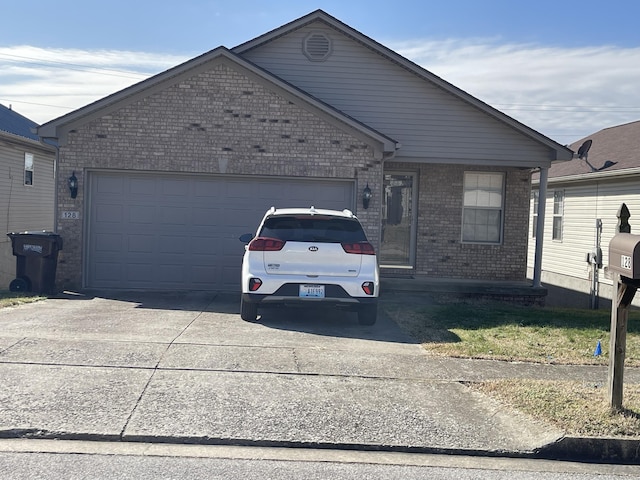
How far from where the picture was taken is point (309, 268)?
944 cm

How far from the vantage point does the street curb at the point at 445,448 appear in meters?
5.35

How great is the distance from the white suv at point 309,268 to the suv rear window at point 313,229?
0.01 meters

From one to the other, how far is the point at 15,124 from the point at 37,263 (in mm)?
10122

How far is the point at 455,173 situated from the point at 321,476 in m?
11.2

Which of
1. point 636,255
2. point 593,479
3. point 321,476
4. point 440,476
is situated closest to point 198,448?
point 321,476

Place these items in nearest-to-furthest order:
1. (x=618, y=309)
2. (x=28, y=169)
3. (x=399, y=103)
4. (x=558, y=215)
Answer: (x=618, y=309)
(x=399, y=103)
(x=558, y=215)
(x=28, y=169)

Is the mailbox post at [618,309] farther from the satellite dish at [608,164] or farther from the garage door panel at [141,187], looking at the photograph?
the satellite dish at [608,164]

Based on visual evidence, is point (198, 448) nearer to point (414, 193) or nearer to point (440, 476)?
point (440, 476)

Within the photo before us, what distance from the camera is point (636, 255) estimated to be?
18.3 feet

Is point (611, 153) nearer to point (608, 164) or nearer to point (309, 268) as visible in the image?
point (608, 164)

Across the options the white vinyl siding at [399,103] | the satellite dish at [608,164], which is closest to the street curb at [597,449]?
the white vinyl siding at [399,103]

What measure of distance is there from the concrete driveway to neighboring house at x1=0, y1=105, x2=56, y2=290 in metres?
10.2

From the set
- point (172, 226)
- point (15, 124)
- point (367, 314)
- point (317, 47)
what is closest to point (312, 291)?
point (367, 314)

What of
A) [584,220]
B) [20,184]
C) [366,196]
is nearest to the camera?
[366,196]
